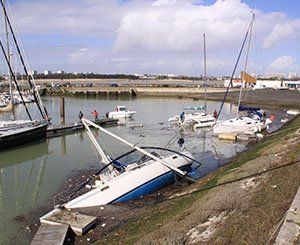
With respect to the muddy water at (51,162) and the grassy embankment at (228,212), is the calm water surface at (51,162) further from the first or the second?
the grassy embankment at (228,212)

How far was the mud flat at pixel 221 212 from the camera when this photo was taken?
8.87m

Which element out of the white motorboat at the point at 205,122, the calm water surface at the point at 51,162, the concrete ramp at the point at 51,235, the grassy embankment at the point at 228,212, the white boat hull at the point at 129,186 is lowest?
the calm water surface at the point at 51,162

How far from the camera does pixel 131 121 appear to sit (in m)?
50.6

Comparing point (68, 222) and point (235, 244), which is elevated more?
point (235, 244)

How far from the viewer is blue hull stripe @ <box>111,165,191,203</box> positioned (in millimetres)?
16109

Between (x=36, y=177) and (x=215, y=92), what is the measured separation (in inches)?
3358

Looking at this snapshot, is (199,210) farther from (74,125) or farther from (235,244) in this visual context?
(74,125)

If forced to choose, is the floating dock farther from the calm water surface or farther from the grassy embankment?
the grassy embankment

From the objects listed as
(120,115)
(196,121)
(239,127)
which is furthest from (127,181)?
(120,115)

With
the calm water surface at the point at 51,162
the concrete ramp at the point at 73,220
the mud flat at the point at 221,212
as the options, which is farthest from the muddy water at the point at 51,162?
the mud flat at the point at 221,212

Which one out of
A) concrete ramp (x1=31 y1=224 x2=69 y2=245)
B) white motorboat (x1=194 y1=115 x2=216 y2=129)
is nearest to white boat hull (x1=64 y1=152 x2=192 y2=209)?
concrete ramp (x1=31 y1=224 x2=69 y2=245)

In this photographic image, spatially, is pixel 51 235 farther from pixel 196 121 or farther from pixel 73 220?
pixel 196 121

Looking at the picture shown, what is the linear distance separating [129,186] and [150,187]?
4.47 feet

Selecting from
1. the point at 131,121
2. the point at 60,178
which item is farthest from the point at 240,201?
the point at 131,121
